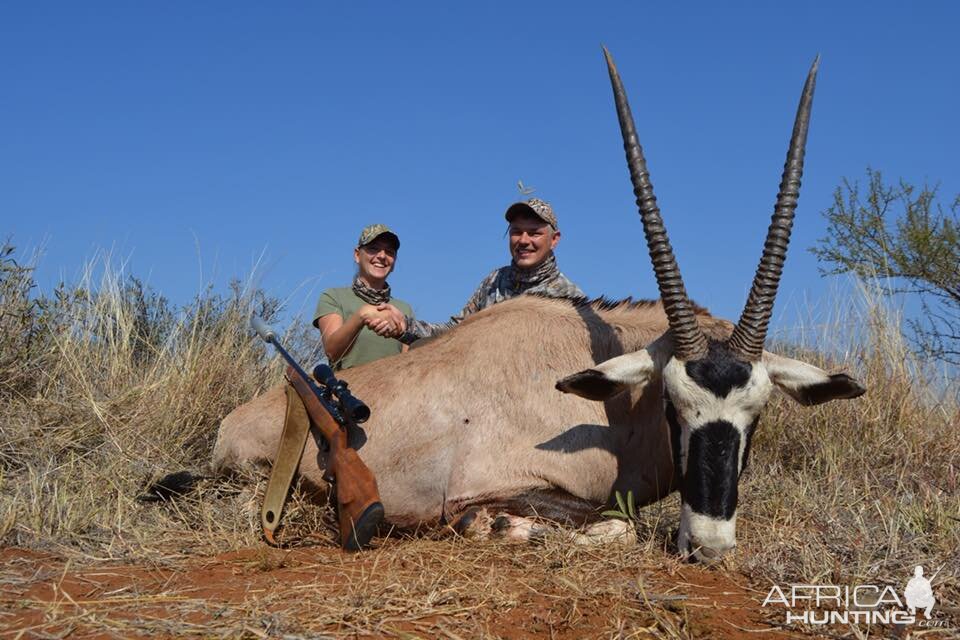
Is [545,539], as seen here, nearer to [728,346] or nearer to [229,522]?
[728,346]

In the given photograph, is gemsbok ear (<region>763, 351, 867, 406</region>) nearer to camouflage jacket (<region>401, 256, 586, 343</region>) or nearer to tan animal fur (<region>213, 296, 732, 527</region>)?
tan animal fur (<region>213, 296, 732, 527</region>)

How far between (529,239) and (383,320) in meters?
1.60

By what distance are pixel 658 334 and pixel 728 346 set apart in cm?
72

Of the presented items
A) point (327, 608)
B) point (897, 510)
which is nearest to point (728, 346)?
point (897, 510)

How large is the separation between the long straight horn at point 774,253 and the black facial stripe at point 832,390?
39cm

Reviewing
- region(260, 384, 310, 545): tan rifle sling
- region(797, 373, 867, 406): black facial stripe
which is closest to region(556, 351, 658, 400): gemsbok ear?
region(797, 373, 867, 406): black facial stripe

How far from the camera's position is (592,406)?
4145mm

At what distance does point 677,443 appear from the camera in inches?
142

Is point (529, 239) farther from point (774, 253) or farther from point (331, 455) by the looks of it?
point (331, 455)

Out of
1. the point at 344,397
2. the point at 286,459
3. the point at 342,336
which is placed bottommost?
the point at 286,459

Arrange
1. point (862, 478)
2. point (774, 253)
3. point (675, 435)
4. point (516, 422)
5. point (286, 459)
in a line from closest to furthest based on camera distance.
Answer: point (675, 435) → point (774, 253) → point (516, 422) → point (286, 459) → point (862, 478)

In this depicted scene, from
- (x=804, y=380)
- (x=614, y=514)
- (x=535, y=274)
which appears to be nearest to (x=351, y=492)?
(x=614, y=514)

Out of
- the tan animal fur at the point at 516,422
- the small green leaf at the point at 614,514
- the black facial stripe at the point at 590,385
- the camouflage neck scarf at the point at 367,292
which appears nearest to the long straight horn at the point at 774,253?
the tan animal fur at the point at 516,422

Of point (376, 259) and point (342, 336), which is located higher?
point (376, 259)
